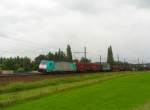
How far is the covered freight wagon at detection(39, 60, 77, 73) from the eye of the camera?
231ft

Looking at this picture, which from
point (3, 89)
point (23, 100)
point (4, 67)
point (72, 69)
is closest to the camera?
point (23, 100)

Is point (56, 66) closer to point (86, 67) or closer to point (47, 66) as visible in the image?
point (47, 66)

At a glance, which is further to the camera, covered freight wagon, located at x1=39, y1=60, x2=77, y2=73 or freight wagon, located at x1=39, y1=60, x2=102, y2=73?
freight wagon, located at x1=39, y1=60, x2=102, y2=73

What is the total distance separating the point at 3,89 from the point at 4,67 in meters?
76.3

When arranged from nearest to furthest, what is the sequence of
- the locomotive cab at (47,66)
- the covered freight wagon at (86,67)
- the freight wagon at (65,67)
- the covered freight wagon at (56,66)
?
the locomotive cab at (47,66) → the covered freight wagon at (56,66) → the freight wagon at (65,67) → the covered freight wagon at (86,67)

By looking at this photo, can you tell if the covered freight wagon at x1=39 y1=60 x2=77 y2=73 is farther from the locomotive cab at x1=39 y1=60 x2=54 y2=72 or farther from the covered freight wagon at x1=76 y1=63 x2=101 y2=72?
the covered freight wagon at x1=76 y1=63 x2=101 y2=72

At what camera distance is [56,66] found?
73.1 meters

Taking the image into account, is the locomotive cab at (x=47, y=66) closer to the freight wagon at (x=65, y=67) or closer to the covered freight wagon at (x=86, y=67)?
the freight wagon at (x=65, y=67)

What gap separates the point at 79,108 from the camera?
1873cm

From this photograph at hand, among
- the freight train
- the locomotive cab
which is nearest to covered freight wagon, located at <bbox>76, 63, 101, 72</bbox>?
the freight train

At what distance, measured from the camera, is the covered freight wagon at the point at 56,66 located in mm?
70500

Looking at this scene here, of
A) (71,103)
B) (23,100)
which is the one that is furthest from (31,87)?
(71,103)

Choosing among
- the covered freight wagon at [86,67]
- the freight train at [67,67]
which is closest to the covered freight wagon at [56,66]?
the freight train at [67,67]

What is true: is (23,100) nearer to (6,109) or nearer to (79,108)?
(6,109)
